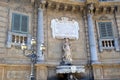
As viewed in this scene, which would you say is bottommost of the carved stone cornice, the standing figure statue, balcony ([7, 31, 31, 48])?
the standing figure statue

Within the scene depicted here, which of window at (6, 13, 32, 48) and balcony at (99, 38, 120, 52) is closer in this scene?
window at (6, 13, 32, 48)

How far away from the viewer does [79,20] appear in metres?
14.4

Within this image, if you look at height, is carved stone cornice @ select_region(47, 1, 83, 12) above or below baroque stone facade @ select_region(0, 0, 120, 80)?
above

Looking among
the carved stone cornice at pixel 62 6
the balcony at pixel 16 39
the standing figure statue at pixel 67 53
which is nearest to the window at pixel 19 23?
the balcony at pixel 16 39

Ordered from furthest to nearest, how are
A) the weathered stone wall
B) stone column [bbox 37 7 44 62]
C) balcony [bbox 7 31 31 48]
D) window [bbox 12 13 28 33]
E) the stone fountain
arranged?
the weathered stone wall → window [bbox 12 13 28 33] → stone column [bbox 37 7 44 62] → balcony [bbox 7 31 31 48] → the stone fountain

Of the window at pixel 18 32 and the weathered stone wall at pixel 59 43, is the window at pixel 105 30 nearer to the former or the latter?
the weathered stone wall at pixel 59 43

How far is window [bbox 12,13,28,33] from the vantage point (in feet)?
40.8

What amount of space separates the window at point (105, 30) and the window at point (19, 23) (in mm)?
5555

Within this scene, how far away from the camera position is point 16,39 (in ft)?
40.2

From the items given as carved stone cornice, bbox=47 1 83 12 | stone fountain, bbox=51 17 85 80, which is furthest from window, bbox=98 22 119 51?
carved stone cornice, bbox=47 1 83 12

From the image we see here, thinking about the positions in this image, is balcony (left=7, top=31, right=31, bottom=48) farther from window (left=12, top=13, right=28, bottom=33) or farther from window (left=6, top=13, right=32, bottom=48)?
window (left=12, top=13, right=28, bottom=33)

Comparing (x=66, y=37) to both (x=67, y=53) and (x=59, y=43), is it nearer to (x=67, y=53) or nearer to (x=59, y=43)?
(x=59, y=43)

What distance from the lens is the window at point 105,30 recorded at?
1405 cm

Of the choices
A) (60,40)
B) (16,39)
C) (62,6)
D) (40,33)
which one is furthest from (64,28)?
(16,39)
